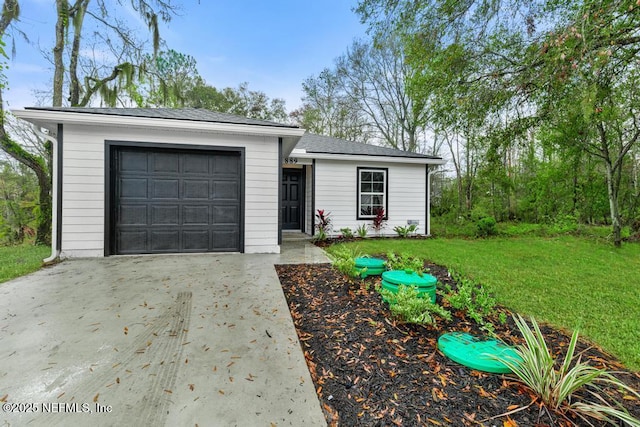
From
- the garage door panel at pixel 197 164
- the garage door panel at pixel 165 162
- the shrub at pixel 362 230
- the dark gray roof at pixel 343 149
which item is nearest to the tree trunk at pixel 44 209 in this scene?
the garage door panel at pixel 165 162

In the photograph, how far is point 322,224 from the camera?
7.95m

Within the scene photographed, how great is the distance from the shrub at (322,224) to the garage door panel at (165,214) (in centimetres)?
361

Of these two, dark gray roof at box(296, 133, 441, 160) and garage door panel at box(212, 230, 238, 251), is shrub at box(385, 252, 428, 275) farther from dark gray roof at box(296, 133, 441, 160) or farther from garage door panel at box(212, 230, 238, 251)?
dark gray roof at box(296, 133, 441, 160)

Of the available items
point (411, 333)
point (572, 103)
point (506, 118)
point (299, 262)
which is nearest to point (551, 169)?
point (506, 118)

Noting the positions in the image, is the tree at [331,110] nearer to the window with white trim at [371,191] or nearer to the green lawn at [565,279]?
the window with white trim at [371,191]

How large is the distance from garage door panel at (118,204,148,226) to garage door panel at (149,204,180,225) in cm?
15

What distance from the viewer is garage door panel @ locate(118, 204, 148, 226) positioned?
507 centimetres

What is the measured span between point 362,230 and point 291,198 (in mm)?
2541

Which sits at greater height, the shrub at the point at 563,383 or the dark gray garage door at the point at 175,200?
the dark gray garage door at the point at 175,200

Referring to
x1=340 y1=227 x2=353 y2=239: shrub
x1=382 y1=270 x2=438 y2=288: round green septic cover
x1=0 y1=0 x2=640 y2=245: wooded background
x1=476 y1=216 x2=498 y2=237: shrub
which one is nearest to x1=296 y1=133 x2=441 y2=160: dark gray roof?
x1=0 y1=0 x2=640 y2=245: wooded background

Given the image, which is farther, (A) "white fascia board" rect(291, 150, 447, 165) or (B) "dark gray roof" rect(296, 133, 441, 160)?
(B) "dark gray roof" rect(296, 133, 441, 160)

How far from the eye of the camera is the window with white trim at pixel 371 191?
27.9 ft

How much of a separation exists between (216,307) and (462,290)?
2443 mm

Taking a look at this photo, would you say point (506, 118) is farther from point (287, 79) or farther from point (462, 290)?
point (287, 79)
